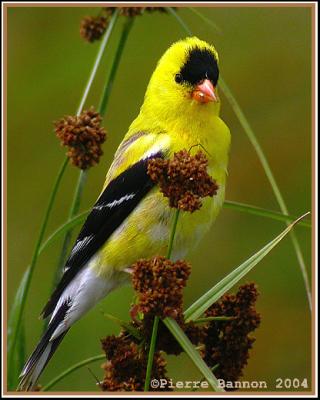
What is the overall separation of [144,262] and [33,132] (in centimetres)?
161

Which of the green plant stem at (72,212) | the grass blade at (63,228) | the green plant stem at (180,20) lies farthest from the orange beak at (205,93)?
the grass blade at (63,228)

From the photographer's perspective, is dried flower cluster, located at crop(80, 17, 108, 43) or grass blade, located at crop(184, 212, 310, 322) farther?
dried flower cluster, located at crop(80, 17, 108, 43)

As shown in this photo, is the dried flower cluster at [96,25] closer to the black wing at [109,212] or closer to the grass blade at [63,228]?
the black wing at [109,212]

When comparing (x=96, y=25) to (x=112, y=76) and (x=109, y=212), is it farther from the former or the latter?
(x=109, y=212)

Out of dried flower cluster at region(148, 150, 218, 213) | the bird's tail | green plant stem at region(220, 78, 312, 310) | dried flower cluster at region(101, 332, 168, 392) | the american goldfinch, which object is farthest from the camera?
the american goldfinch

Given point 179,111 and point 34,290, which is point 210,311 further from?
point 34,290

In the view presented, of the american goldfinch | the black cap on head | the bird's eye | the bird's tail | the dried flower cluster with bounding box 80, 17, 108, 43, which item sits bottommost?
the bird's tail

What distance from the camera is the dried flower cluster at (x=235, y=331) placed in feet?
6.70

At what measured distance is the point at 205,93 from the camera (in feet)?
8.27

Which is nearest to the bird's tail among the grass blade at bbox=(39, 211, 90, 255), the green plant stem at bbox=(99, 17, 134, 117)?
the grass blade at bbox=(39, 211, 90, 255)

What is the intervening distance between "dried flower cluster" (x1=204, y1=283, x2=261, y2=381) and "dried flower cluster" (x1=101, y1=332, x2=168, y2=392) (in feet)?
0.51

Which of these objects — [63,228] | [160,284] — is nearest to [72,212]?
[63,228]

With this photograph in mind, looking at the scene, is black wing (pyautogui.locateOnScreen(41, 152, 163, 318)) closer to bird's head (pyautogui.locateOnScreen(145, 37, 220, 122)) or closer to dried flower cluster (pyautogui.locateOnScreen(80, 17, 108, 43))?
bird's head (pyautogui.locateOnScreen(145, 37, 220, 122))

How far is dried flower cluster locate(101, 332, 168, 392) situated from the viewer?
2016mm
